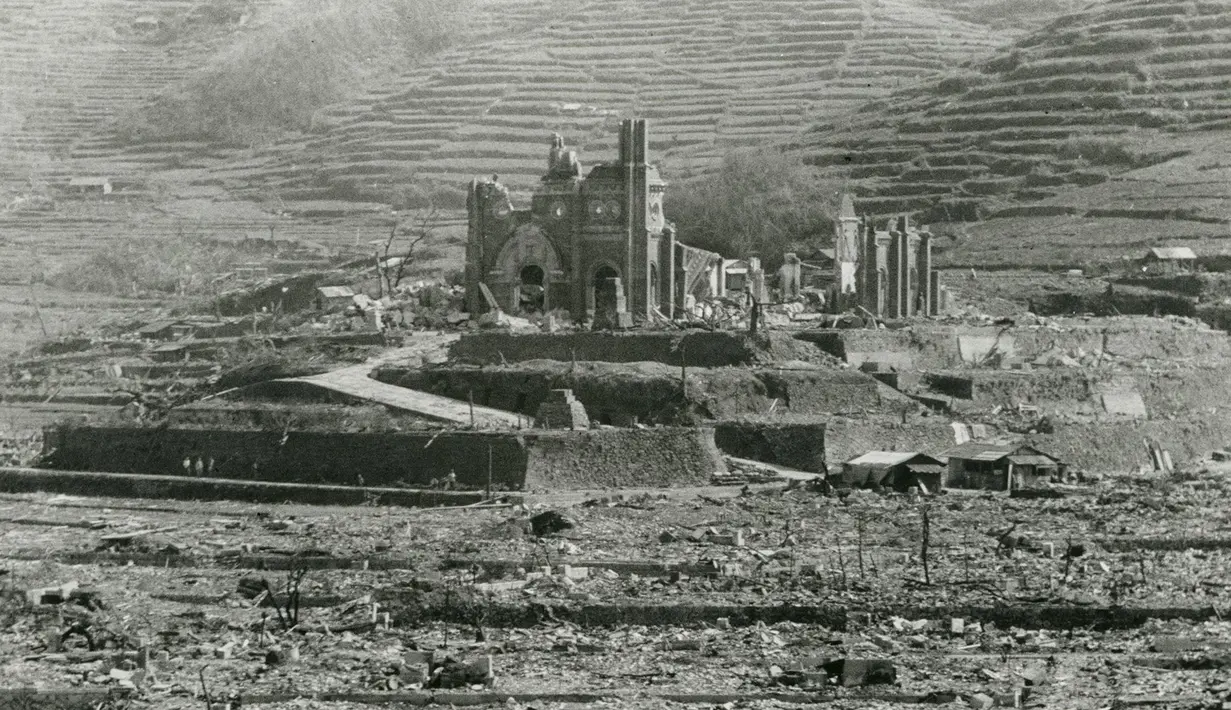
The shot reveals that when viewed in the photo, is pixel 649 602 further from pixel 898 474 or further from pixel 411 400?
pixel 411 400

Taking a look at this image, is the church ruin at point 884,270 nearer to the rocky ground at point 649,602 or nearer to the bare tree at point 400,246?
the bare tree at point 400,246

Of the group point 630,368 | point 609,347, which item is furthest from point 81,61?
point 630,368

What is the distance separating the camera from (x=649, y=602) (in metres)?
35.0

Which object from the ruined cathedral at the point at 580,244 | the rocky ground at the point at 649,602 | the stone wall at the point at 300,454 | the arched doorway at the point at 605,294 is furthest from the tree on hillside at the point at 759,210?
the rocky ground at the point at 649,602

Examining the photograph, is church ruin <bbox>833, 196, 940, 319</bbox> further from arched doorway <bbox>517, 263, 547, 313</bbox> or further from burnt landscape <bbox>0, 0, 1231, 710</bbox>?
arched doorway <bbox>517, 263, 547, 313</bbox>

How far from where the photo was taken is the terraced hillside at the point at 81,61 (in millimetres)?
109312

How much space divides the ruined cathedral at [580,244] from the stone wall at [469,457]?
1070 centimetres

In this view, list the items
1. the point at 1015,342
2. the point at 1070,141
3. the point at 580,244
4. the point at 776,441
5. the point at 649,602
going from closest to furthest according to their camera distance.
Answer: the point at 649,602, the point at 776,441, the point at 1015,342, the point at 580,244, the point at 1070,141

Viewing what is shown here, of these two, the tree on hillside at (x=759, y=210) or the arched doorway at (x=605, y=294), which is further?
the tree on hillside at (x=759, y=210)

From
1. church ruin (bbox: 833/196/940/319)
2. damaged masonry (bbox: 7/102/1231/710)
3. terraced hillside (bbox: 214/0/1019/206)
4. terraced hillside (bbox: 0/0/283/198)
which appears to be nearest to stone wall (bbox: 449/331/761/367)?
damaged masonry (bbox: 7/102/1231/710)

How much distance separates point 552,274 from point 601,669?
106 ft

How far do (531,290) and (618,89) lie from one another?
48.3 m

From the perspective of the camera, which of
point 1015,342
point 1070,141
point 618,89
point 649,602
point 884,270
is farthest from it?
point 618,89

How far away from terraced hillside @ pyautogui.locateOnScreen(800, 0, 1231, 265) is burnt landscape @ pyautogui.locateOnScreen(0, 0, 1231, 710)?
0.25 metres
